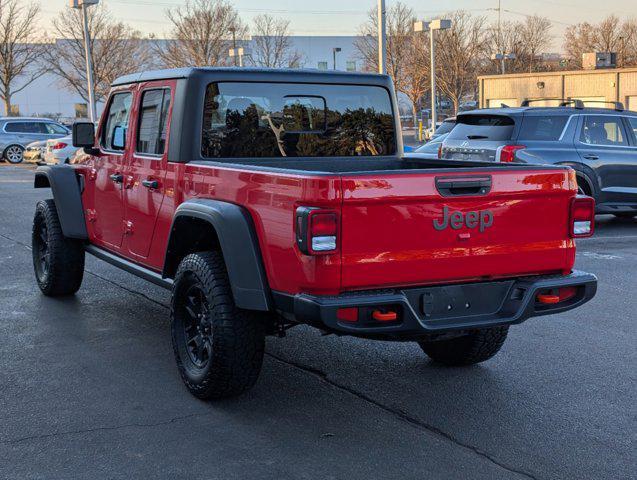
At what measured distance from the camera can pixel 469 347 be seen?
5461 mm

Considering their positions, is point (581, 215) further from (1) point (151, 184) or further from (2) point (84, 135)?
(2) point (84, 135)

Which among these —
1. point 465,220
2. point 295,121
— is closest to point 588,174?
point 295,121

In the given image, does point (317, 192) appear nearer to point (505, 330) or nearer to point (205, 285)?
point (205, 285)

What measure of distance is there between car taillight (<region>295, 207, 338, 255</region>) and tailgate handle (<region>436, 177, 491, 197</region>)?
24.2 inches

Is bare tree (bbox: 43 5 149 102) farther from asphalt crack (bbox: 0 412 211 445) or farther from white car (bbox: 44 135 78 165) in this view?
asphalt crack (bbox: 0 412 211 445)

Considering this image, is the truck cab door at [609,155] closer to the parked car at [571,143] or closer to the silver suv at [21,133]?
the parked car at [571,143]

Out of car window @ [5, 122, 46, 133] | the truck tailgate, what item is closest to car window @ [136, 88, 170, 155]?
the truck tailgate

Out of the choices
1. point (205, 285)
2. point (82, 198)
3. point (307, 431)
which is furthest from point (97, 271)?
point (307, 431)

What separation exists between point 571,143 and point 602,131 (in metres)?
0.59

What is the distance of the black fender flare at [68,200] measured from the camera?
7188mm

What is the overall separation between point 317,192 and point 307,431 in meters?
1.27

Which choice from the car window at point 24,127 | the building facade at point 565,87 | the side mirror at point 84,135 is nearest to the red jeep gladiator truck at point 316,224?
the side mirror at point 84,135

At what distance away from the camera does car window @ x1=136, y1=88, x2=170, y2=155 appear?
5750mm

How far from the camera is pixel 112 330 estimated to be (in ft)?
21.7
